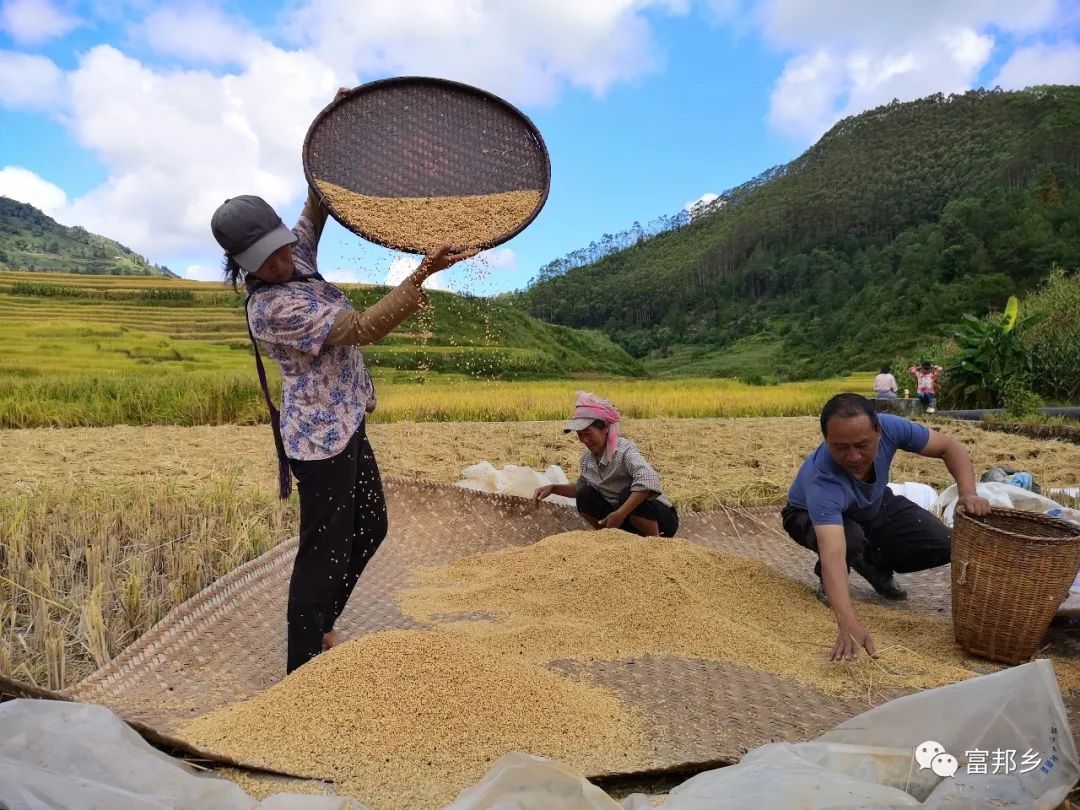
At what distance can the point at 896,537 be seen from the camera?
8.92ft

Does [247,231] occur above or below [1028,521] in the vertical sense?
above

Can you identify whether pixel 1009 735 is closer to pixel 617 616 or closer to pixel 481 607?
pixel 617 616

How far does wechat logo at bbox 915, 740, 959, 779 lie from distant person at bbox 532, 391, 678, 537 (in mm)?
1819

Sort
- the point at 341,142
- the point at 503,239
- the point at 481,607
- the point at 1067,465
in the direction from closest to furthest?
the point at 503,239
the point at 341,142
the point at 481,607
the point at 1067,465

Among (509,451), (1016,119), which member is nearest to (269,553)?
(509,451)

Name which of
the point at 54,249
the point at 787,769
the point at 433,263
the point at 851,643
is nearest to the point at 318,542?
the point at 433,263

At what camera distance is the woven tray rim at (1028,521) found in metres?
2.08

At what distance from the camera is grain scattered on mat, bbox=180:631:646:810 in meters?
1.54

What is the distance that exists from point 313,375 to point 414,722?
34.9 inches

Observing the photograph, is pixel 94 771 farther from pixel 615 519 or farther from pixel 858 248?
pixel 858 248

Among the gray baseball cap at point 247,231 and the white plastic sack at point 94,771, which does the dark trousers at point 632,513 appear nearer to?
the gray baseball cap at point 247,231

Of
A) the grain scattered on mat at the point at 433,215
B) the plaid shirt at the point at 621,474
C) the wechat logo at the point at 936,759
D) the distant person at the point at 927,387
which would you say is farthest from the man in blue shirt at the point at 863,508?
the distant person at the point at 927,387

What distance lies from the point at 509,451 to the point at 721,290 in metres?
47.0

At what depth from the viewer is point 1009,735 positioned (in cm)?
140
